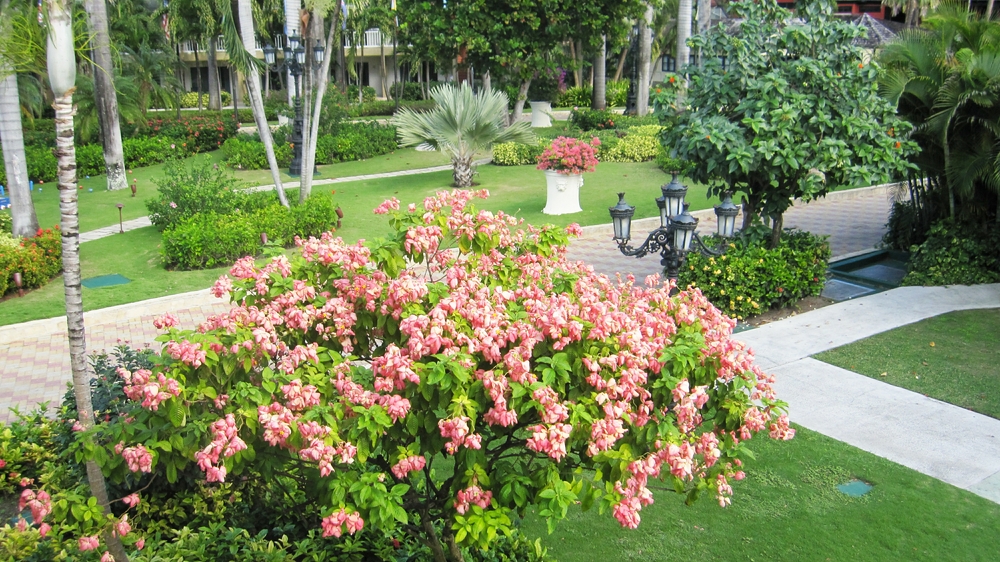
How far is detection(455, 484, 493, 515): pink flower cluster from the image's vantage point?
3840 mm

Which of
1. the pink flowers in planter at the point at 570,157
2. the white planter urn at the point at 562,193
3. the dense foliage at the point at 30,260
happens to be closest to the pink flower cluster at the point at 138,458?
the dense foliage at the point at 30,260

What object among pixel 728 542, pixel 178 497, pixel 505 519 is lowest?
pixel 728 542

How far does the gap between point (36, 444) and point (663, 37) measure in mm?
41340

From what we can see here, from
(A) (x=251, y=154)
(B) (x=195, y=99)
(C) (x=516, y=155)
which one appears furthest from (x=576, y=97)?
(A) (x=251, y=154)

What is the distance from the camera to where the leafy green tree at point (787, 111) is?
32.3ft

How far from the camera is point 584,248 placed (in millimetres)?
14266

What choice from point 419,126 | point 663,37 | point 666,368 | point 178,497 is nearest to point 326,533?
point 666,368

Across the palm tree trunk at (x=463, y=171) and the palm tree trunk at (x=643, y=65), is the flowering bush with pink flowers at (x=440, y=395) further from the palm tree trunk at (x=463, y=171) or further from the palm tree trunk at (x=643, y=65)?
the palm tree trunk at (x=643, y=65)

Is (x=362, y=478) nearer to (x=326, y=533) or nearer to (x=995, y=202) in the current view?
(x=326, y=533)

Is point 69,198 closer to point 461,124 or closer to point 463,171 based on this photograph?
point 461,124

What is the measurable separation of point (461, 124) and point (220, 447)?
607 inches

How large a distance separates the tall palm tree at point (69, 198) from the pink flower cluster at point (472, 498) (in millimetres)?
1633

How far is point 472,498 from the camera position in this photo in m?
3.85

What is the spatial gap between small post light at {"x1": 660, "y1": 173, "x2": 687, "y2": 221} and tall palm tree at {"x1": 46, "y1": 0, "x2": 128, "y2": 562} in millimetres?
6401
